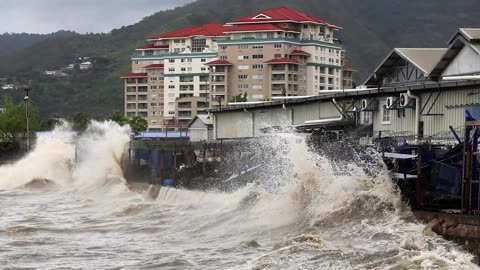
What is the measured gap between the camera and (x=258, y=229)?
103ft

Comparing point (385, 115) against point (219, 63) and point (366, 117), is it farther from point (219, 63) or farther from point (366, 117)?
point (219, 63)

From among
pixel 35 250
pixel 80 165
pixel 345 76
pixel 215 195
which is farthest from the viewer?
pixel 345 76

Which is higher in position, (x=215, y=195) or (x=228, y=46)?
(x=228, y=46)

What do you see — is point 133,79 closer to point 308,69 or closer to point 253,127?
point 308,69

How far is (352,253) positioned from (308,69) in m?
124

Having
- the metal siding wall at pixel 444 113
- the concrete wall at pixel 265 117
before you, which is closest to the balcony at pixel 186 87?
the concrete wall at pixel 265 117

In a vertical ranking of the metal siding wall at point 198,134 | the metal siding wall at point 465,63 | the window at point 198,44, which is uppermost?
the window at point 198,44

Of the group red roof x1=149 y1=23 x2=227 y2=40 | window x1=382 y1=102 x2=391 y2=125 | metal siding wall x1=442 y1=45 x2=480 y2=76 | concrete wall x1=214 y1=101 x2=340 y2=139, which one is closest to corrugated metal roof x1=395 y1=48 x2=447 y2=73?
metal siding wall x1=442 y1=45 x2=480 y2=76

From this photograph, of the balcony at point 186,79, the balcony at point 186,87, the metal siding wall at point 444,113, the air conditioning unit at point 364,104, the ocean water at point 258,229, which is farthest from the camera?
the balcony at point 186,79

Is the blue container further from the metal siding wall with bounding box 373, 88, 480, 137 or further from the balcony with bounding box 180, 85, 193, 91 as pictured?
the balcony with bounding box 180, 85, 193, 91

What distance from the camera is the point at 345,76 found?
161 metres

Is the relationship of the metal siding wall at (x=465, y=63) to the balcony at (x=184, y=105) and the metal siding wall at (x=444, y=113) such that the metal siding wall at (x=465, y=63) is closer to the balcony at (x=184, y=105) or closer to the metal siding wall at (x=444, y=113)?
the metal siding wall at (x=444, y=113)

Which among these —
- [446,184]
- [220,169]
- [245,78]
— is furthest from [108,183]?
[245,78]

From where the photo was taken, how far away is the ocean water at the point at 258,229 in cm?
2431
